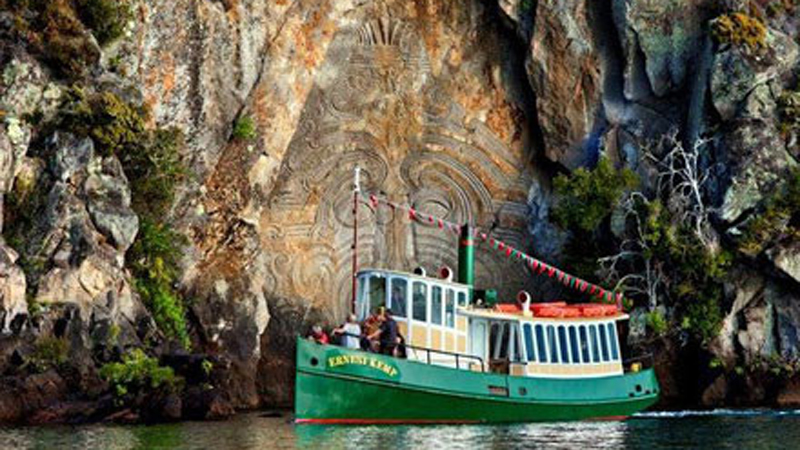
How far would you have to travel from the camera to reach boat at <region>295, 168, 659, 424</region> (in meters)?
30.5

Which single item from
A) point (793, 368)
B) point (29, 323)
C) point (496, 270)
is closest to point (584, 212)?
point (496, 270)

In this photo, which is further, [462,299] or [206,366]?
[206,366]

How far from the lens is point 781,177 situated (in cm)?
4097

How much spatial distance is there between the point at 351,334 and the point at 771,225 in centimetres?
1367

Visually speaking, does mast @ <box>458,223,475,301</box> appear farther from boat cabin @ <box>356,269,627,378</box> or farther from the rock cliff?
the rock cliff

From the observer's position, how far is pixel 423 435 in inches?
1147

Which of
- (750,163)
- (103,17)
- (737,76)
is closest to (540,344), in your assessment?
(750,163)

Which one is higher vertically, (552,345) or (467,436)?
(552,345)

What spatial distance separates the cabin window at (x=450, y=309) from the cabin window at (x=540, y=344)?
6.55 feet

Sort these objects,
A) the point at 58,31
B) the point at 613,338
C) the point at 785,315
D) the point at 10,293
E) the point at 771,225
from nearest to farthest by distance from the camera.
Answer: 1. the point at 10,293
2. the point at 613,338
3. the point at 58,31
4. the point at 771,225
5. the point at 785,315

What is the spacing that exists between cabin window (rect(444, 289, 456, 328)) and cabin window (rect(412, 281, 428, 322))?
58cm

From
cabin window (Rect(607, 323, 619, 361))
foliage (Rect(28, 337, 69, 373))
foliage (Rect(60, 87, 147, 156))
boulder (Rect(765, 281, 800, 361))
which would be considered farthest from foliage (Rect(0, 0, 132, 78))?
boulder (Rect(765, 281, 800, 361))

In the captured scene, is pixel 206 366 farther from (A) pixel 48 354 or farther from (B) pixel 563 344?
(B) pixel 563 344

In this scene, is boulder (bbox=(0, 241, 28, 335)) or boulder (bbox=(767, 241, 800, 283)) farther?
boulder (bbox=(767, 241, 800, 283))
